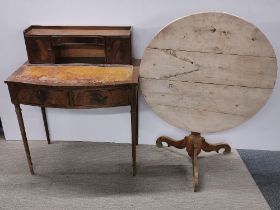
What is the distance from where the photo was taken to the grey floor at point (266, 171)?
191 cm

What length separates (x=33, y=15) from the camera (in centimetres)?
196

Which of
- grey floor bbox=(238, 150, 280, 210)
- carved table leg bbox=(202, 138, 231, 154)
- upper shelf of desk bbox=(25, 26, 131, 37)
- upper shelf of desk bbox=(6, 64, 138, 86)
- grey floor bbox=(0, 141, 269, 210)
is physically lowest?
grey floor bbox=(238, 150, 280, 210)

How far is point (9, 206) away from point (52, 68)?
86cm

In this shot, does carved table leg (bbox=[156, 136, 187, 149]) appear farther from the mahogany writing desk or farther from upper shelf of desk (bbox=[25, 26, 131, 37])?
upper shelf of desk (bbox=[25, 26, 131, 37])

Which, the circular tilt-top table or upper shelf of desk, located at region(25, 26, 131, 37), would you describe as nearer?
the circular tilt-top table

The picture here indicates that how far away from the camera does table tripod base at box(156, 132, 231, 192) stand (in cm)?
198

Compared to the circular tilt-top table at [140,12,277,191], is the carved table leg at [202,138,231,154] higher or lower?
lower

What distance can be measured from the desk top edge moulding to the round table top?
167mm

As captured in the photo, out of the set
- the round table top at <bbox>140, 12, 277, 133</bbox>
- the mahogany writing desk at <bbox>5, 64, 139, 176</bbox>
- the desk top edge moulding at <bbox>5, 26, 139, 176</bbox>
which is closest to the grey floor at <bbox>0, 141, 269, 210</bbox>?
the desk top edge moulding at <bbox>5, 26, 139, 176</bbox>

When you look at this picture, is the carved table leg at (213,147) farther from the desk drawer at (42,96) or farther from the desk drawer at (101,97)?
the desk drawer at (42,96)

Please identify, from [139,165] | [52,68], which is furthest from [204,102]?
[52,68]

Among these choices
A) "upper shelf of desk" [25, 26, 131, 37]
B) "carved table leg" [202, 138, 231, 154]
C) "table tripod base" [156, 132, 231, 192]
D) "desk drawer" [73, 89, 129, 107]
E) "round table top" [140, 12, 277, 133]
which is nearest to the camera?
"round table top" [140, 12, 277, 133]

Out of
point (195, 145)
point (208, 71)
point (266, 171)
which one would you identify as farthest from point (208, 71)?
point (266, 171)

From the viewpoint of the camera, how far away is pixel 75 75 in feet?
5.67
